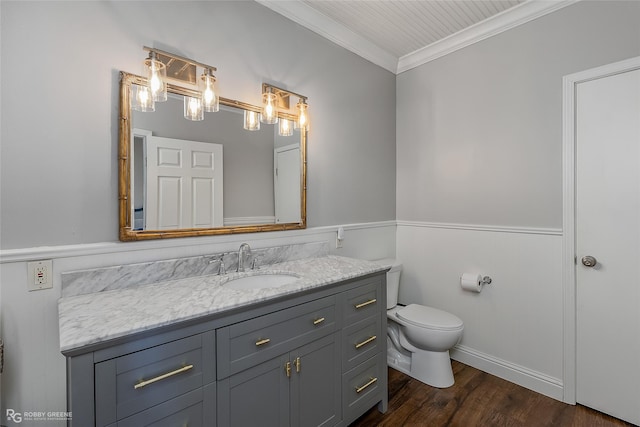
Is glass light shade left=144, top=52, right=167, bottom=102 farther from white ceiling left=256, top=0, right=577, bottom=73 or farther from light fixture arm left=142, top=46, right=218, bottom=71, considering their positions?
white ceiling left=256, top=0, right=577, bottom=73

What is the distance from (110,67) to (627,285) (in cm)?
298

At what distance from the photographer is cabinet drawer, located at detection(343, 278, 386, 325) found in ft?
5.41

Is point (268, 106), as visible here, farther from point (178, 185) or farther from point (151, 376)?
point (151, 376)

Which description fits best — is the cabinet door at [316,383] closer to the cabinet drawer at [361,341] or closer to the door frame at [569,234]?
the cabinet drawer at [361,341]

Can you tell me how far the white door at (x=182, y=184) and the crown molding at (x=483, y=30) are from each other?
79.0 inches

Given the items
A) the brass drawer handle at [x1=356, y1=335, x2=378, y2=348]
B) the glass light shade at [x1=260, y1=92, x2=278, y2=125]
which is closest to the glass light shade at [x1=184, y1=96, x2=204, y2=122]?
the glass light shade at [x1=260, y1=92, x2=278, y2=125]

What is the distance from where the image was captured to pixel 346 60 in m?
2.46

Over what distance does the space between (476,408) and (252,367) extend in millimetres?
1560

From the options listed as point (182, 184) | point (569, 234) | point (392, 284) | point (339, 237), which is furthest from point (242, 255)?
point (569, 234)

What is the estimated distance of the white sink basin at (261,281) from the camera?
1645mm

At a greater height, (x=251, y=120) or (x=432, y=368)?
(x=251, y=120)

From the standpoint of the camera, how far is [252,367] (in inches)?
48.9

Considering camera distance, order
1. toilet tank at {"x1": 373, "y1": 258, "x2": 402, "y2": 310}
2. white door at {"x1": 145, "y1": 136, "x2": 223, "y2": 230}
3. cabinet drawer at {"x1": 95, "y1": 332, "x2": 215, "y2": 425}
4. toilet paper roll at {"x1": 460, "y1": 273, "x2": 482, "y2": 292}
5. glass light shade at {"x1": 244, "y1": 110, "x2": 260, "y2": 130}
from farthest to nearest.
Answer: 1. toilet tank at {"x1": 373, "y1": 258, "x2": 402, "y2": 310}
2. toilet paper roll at {"x1": 460, "y1": 273, "x2": 482, "y2": 292}
3. glass light shade at {"x1": 244, "y1": 110, "x2": 260, "y2": 130}
4. white door at {"x1": 145, "y1": 136, "x2": 223, "y2": 230}
5. cabinet drawer at {"x1": 95, "y1": 332, "x2": 215, "y2": 425}

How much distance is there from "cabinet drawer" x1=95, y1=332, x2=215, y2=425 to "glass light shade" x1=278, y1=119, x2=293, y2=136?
1.35 metres
